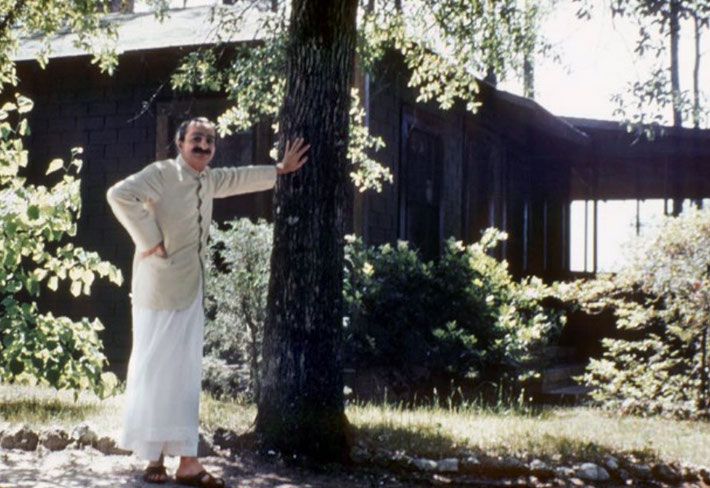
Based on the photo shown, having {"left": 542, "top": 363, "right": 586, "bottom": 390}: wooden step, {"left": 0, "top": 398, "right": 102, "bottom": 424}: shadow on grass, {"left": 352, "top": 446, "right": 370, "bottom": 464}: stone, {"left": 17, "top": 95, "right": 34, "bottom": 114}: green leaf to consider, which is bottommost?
{"left": 352, "top": 446, "right": 370, "bottom": 464}: stone

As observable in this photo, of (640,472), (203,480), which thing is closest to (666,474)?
(640,472)

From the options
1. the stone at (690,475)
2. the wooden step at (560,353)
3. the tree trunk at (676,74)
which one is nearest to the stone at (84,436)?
the stone at (690,475)

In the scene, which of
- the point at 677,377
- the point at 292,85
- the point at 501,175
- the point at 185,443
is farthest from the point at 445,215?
the point at 185,443

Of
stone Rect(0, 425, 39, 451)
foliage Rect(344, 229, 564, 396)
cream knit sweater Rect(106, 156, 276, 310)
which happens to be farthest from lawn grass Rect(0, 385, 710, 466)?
cream knit sweater Rect(106, 156, 276, 310)

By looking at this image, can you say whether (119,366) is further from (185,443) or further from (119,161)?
(185,443)

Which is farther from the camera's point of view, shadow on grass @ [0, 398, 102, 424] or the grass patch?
shadow on grass @ [0, 398, 102, 424]

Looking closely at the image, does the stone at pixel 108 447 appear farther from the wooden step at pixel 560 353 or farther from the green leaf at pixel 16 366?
the wooden step at pixel 560 353

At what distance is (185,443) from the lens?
224 inches

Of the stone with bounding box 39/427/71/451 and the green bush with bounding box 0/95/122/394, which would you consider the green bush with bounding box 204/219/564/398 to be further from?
the stone with bounding box 39/427/71/451

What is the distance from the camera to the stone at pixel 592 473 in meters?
6.72

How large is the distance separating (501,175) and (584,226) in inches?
110

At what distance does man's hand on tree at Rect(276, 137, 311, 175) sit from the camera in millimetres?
6371

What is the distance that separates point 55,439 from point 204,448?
1.07 m

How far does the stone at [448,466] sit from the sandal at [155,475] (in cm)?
183
